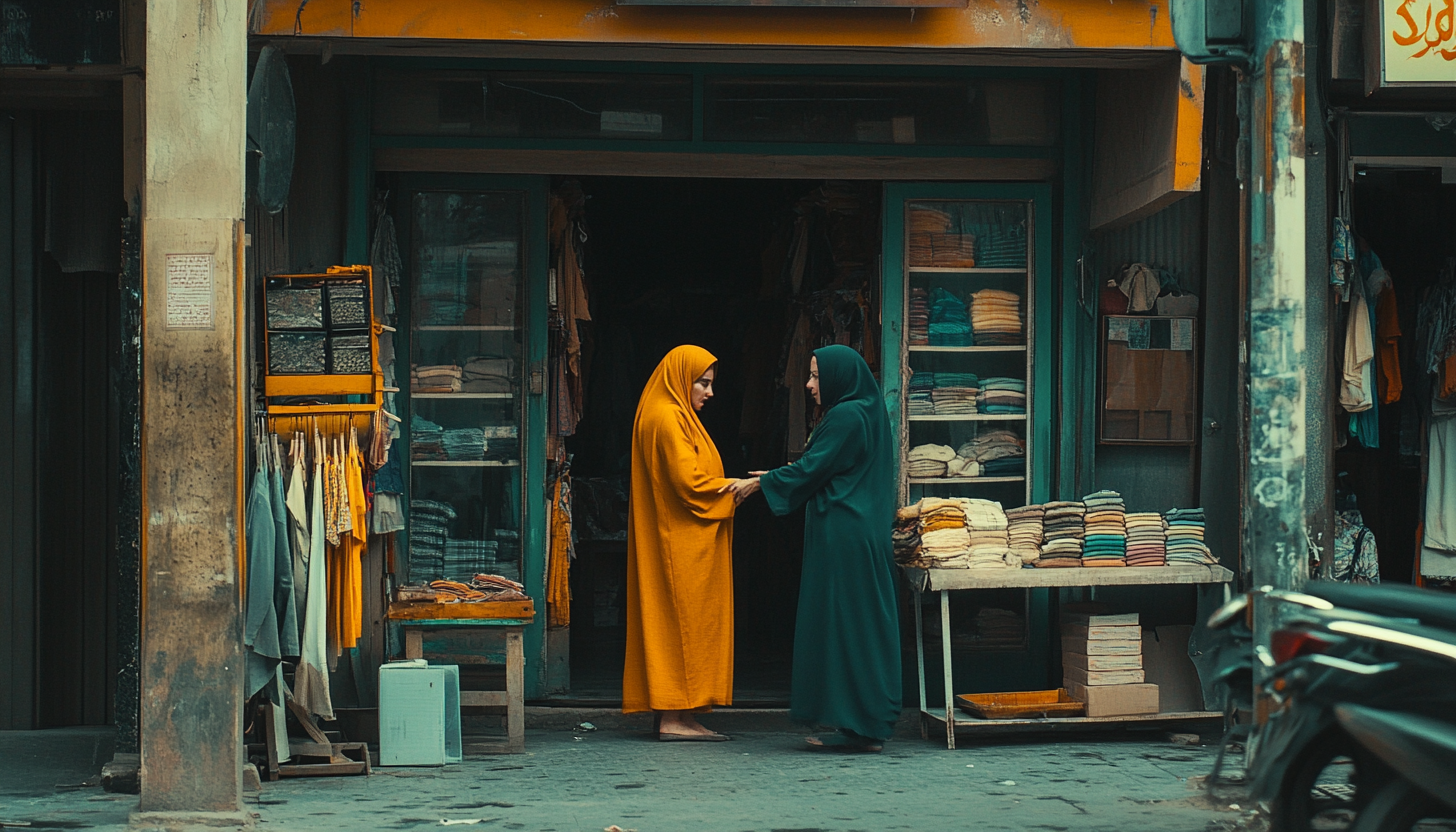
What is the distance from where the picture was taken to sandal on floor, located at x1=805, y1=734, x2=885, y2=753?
7266 mm

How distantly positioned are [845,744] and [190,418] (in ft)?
12.0

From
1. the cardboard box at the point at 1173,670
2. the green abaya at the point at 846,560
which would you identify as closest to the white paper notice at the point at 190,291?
the green abaya at the point at 846,560

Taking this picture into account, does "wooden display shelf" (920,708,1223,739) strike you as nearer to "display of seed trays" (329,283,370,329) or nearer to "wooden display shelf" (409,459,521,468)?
"wooden display shelf" (409,459,521,468)

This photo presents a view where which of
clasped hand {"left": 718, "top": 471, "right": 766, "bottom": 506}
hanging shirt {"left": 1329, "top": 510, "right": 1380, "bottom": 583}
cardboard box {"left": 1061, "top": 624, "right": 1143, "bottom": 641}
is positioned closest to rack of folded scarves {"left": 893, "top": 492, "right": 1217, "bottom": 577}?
cardboard box {"left": 1061, "top": 624, "right": 1143, "bottom": 641}

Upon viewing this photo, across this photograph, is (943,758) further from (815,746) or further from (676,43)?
(676,43)

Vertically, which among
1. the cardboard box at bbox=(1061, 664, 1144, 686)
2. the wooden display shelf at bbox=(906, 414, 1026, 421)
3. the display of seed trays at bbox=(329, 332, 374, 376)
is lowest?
the cardboard box at bbox=(1061, 664, 1144, 686)

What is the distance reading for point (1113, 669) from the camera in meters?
7.43

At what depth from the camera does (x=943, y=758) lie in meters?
7.07

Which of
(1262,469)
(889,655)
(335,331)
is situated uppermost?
(335,331)

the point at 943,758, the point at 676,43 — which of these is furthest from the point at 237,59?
the point at 943,758

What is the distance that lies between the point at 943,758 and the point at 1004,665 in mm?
1255

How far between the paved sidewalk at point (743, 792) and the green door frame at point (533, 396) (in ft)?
2.30

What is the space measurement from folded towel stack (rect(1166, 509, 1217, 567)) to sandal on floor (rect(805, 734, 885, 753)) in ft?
5.92

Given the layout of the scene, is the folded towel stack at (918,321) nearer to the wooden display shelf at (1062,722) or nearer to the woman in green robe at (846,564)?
the woman in green robe at (846,564)
